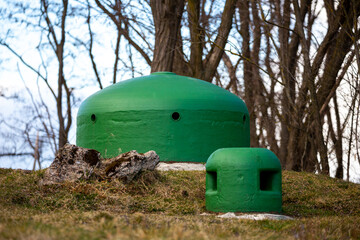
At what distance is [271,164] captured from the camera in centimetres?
862

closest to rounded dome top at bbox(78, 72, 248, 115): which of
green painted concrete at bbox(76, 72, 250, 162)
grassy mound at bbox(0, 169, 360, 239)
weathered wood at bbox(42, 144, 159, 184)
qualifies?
green painted concrete at bbox(76, 72, 250, 162)

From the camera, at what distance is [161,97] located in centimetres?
1275

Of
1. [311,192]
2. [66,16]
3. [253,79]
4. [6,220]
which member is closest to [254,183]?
[311,192]

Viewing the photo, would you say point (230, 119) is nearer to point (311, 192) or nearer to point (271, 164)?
point (311, 192)

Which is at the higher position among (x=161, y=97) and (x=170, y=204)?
(x=161, y=97)

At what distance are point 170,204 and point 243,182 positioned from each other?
1308 mm

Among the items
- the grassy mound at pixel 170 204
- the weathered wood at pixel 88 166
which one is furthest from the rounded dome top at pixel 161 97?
the weathered wood at pixel 88 166

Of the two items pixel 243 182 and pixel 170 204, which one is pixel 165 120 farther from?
pixel 243 182

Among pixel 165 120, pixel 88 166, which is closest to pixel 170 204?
pixel 88 166

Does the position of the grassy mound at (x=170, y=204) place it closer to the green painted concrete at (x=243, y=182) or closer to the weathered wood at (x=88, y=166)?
the weathered wood at (x=88, y=166)

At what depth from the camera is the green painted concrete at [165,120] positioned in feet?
41.3

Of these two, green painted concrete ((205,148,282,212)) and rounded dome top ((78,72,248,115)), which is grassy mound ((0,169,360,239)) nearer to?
green painted concrete ((205,148,282,212))

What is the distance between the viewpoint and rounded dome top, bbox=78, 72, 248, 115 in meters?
12.7

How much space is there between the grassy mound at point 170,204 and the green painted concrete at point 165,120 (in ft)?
6.12
